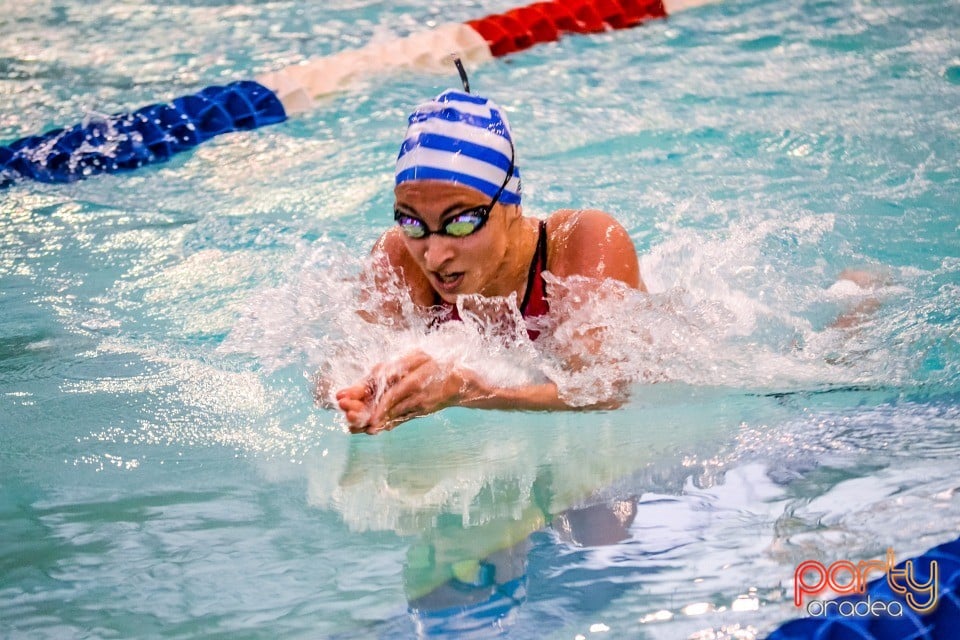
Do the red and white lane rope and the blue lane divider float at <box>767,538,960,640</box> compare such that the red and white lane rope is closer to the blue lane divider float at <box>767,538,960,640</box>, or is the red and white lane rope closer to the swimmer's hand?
the swimmer's hand

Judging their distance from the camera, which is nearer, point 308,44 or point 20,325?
point 20,325

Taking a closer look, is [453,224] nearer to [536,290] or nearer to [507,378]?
[536,290]

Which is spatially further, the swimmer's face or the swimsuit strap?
the swimsuit strap

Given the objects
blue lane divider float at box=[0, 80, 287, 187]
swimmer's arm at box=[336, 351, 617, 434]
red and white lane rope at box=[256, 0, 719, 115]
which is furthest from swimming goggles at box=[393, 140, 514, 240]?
red and white lane rope at box=[256, 0, 719, 115]

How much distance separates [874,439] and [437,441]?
119 cm

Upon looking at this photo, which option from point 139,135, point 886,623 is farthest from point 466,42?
point 886,623

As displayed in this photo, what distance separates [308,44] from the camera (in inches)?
Answer: 274

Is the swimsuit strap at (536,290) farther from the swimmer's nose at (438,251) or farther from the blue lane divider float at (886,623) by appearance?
the blue lane divider float at (886,623)

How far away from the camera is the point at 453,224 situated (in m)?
2.70

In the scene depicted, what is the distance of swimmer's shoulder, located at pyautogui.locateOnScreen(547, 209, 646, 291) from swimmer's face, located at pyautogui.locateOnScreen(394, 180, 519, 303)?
0.64 feet

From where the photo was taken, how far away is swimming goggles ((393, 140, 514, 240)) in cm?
270

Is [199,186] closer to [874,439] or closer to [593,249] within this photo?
[593,249]

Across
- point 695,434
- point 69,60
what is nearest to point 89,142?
point 69,60

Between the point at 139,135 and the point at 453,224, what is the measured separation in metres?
3.39
